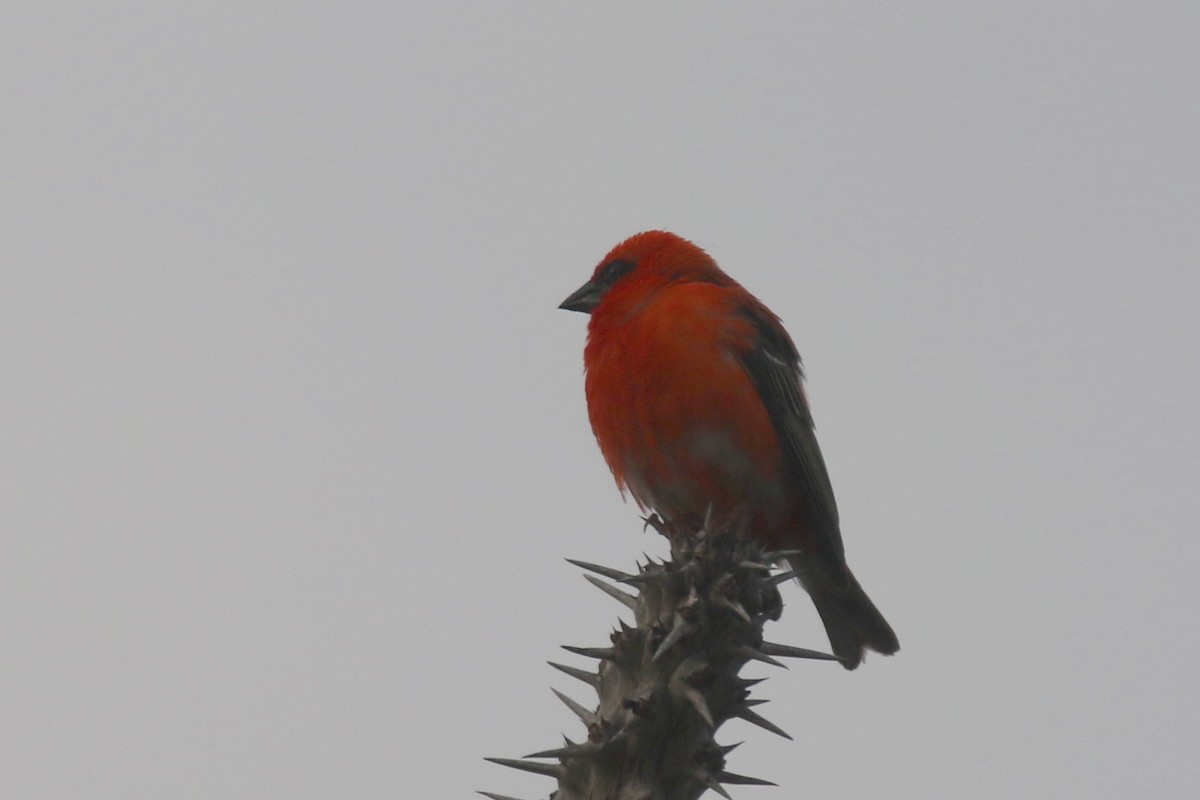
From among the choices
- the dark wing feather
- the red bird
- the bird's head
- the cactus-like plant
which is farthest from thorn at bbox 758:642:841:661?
the bird's head

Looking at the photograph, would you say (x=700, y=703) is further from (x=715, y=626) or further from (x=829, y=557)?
(x=829, y=557)

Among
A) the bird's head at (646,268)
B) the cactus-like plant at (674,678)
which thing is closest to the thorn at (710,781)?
the cactus-like plant at (674,678)

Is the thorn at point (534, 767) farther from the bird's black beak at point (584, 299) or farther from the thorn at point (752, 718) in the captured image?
the bird's black beak at point (584, 299)

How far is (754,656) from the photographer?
280 cm

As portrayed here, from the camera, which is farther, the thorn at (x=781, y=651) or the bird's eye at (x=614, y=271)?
the bird's eye at (x=614, y=271)

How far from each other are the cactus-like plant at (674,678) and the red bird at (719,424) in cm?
185

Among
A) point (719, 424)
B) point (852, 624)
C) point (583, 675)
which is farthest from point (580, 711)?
point (852, 624)

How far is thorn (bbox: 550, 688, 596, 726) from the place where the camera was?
265 cm

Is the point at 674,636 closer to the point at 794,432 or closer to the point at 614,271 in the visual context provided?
the point at 794,432

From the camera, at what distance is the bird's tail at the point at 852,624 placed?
18.2 feet

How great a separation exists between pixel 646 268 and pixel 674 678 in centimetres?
349

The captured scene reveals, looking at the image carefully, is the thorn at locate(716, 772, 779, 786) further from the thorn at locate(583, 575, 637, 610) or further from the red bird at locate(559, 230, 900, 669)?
the red bird at locate(559, 230, 900, 669)

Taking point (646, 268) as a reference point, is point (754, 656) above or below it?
below

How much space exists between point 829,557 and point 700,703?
293cm
